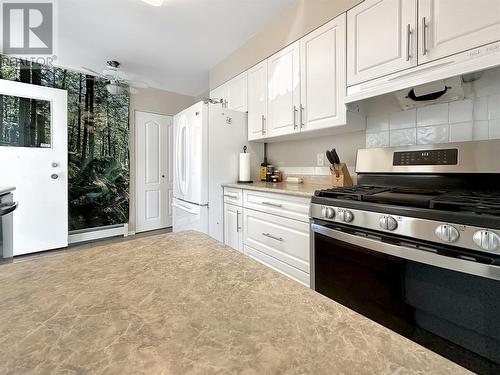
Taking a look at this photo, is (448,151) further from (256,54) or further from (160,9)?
(160,9)

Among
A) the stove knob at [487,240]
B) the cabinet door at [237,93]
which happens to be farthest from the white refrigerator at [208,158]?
the stove knob at [487,240]

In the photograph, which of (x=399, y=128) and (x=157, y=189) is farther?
Answer: (x=157, y=189)

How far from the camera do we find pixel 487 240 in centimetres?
83

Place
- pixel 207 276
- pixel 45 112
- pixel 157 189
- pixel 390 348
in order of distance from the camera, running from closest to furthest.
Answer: pixel 390 348
pixel 207 276
pixel 45 112
pixel 157 189

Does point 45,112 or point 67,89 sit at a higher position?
point 67,89

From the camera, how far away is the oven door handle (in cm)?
84

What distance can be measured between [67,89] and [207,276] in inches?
154

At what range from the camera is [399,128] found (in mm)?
1707

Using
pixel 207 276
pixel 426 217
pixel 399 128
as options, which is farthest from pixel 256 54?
pixel 207 276

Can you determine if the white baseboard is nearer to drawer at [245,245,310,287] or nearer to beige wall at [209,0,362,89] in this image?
drawer at [245,245,310,287]

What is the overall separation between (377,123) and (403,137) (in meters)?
0.22

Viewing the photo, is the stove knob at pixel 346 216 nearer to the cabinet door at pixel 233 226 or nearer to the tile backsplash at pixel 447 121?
the tile backsplash at pixel 447 121

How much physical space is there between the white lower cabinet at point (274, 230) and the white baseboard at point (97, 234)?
7.15ft

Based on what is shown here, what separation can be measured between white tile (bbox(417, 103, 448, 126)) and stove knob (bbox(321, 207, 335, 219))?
93 centimetres
